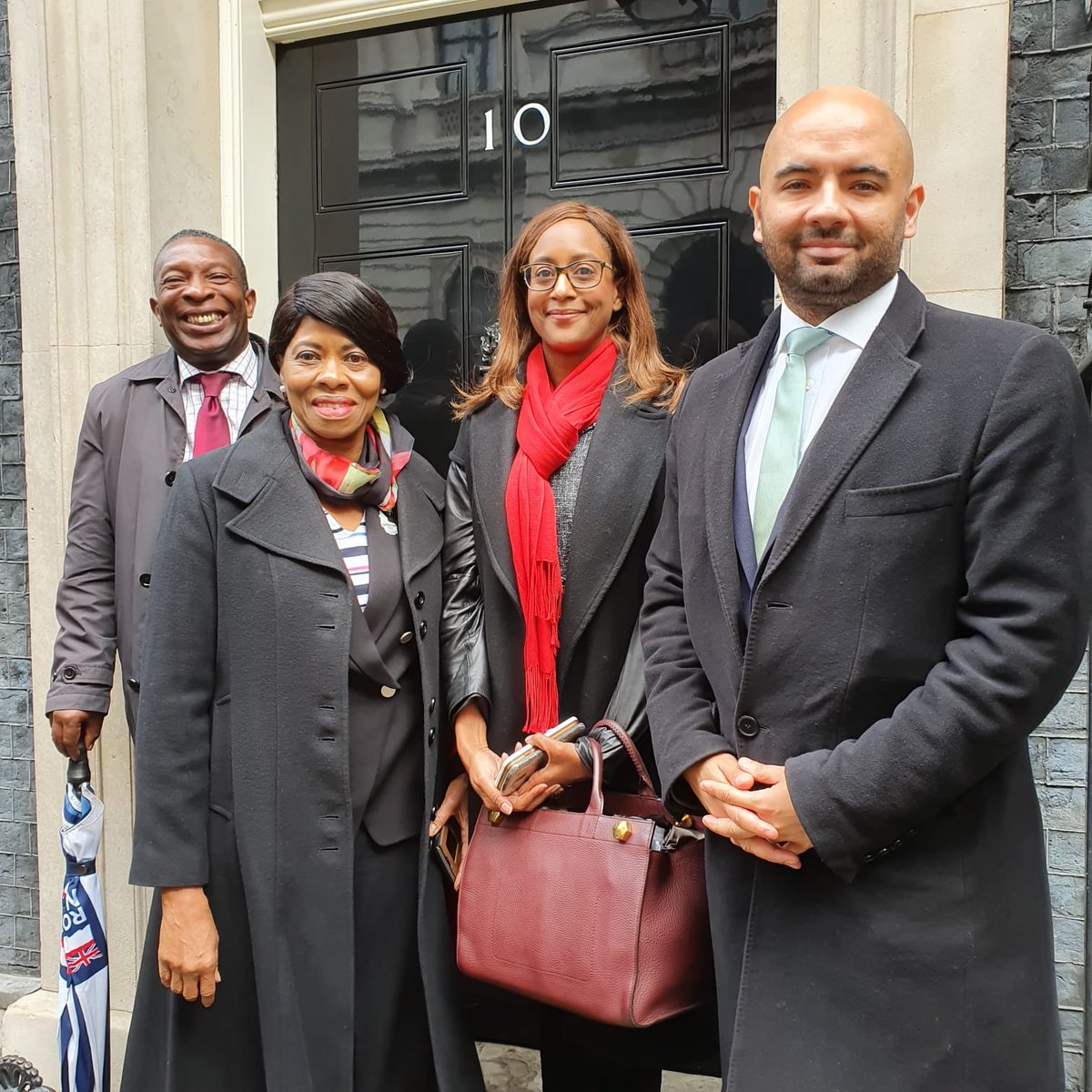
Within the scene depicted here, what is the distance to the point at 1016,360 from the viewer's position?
161 centimetres

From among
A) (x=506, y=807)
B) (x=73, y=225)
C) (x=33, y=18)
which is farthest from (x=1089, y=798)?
(x=33, y=18)

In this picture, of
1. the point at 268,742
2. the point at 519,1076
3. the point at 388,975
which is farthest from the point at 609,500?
the point at 519,1076

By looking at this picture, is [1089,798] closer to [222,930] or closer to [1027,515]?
[1027,515]

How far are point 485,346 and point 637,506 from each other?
1.20m

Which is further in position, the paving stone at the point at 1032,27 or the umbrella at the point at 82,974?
the umbrella at the point at 82,974

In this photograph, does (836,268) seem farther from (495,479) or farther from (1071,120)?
(1071,120)

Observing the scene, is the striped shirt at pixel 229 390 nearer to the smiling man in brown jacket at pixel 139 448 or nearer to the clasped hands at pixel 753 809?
the smiling man in brown jacket at pixel 139 448

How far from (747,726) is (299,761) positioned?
0.99m

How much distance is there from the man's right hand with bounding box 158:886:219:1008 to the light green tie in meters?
1.39

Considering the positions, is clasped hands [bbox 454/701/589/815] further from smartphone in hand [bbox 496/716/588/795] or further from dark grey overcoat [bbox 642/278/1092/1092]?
dark grey overcoat [bbox 642/278/1092/1092]

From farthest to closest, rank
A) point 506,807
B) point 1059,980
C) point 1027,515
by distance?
1. point 1059,980
2. point 506,807
3. point 1027,515

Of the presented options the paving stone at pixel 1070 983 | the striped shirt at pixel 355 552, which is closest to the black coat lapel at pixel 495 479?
the striped shirt at pixel 355 552

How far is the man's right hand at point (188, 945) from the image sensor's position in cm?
229

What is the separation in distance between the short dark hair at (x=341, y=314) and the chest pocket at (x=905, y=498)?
115 cm
